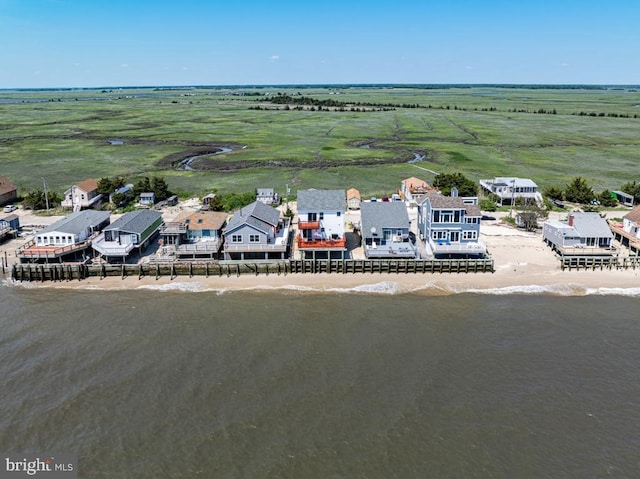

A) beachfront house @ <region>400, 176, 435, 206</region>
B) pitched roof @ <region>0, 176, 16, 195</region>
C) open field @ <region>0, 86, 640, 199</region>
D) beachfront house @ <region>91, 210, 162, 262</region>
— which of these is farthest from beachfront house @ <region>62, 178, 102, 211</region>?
beachfront house @ <region>400, 176, 435, 206</region>

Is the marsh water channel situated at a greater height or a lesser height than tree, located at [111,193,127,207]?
greater

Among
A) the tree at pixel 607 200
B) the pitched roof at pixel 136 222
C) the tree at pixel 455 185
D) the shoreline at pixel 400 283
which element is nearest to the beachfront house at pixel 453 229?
the shoreline at pixel 400 283

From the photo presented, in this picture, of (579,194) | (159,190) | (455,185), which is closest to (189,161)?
(159,190)

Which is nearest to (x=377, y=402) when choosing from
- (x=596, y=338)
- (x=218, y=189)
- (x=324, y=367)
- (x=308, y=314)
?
(x=324, y=367)

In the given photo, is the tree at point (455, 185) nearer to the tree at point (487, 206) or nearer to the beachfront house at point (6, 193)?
the tree at point (487, 206)

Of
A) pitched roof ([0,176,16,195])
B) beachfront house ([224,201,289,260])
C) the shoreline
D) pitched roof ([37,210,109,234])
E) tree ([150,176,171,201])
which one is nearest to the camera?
the shoreline

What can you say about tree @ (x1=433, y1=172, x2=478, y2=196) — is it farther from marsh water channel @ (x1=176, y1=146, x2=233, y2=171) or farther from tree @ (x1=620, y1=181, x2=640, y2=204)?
marsh water channel @ (x1=176, y1=146, x2=233, y2=171)
